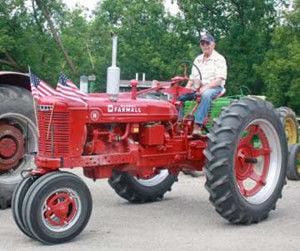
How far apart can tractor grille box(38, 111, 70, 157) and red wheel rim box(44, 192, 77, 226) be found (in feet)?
1.40

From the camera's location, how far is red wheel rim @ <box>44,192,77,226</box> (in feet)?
18.1

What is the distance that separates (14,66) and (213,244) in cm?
2308

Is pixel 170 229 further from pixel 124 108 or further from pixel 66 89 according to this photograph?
pixel 66 89

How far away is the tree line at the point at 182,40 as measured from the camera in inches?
1059

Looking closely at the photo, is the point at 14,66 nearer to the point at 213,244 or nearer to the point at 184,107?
the point at 184,107

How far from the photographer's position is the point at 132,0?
143 feet

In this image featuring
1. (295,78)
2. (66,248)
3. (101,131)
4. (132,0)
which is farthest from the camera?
(132,0)

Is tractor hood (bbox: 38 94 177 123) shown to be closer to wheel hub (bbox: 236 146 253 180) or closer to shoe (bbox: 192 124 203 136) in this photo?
shoe (bbox: 192 124 203 136)

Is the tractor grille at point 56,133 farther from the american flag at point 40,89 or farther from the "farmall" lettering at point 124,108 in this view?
the "farmall" lettering at point 124,108

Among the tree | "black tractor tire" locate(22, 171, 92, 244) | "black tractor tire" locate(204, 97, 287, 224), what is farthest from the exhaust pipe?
the tree

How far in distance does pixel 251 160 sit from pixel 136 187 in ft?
5.23

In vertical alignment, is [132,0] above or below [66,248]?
above

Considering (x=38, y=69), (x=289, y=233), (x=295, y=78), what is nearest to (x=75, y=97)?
(x=289, y=233)

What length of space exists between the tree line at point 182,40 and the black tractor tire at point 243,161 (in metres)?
17.5
